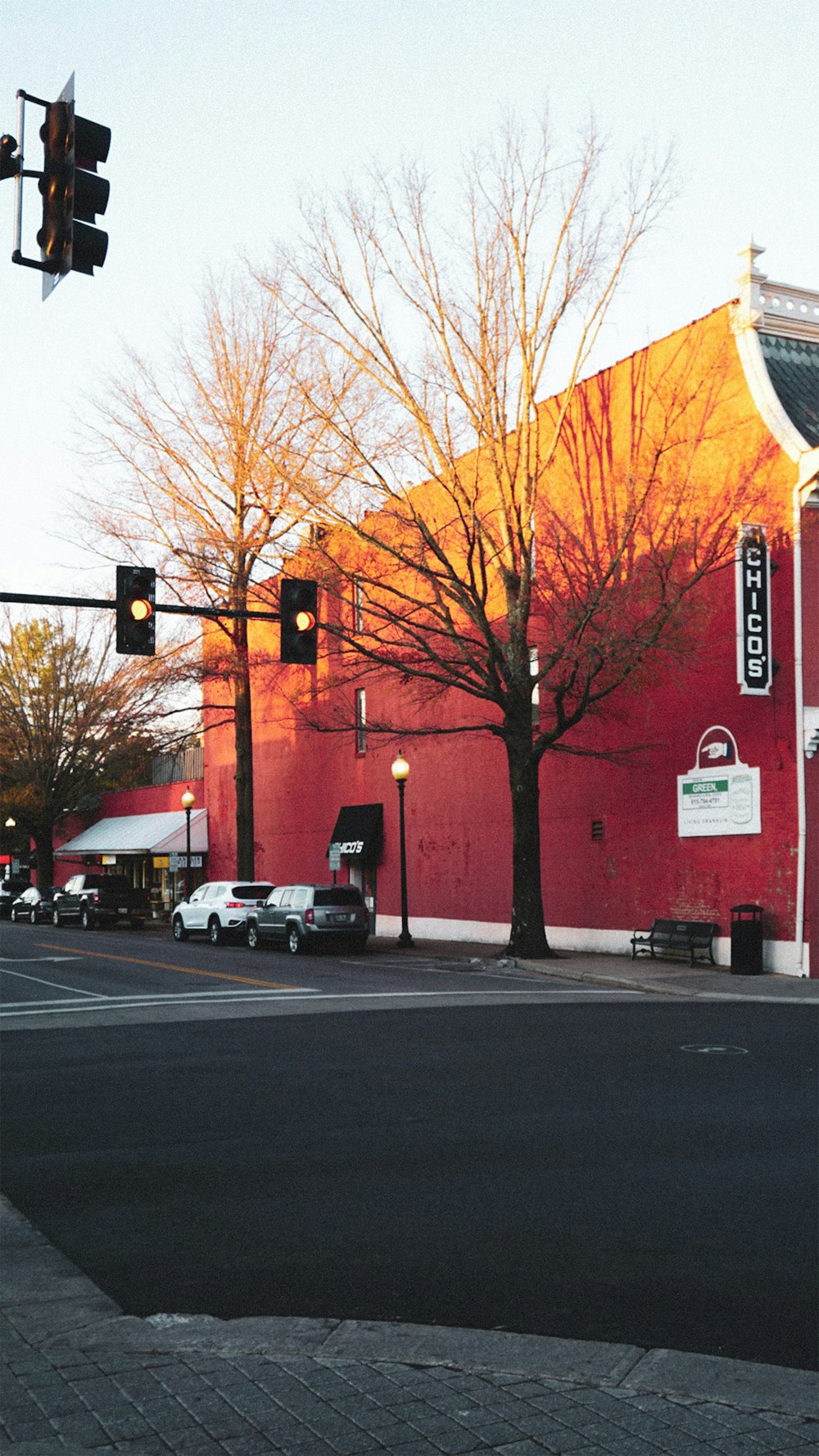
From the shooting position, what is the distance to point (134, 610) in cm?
1540

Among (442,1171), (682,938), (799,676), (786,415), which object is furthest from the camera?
(682,938)

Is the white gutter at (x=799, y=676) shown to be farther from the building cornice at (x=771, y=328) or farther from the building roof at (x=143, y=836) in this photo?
the building roof at (x=143, y=836)

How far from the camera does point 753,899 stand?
23531 mm

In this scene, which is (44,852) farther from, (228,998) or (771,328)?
(771,328)

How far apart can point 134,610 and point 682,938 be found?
1315cm

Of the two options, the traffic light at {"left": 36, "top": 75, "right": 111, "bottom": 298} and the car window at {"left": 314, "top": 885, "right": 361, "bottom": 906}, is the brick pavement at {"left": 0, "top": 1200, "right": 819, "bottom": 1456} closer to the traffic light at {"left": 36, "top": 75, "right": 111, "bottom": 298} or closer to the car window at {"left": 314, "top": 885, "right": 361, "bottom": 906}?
the traffic light at {"left": 36, "top": 75, "right": 111, "bottom": 298}

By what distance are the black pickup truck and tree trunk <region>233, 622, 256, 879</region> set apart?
9206 mm

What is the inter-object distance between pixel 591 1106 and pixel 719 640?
1553 cm

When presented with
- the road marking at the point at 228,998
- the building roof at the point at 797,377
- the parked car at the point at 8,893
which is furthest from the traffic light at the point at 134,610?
the parked car at the point at 8,893

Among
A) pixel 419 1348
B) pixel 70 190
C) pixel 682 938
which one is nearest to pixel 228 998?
pixel 682 938

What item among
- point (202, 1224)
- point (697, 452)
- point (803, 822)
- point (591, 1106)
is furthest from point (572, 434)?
point (202, 1224)

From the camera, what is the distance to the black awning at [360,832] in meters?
36.7

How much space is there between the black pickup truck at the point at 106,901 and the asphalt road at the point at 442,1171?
30.7 meters

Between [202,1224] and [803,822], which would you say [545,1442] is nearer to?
[202,1224]
